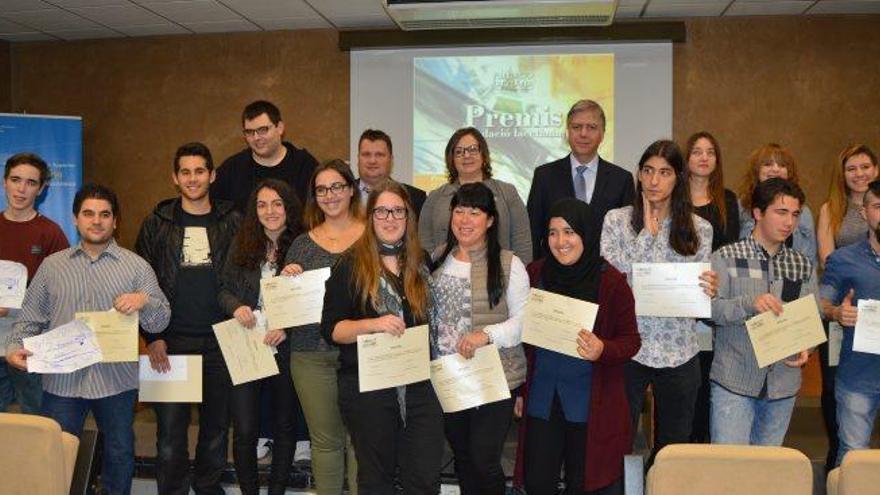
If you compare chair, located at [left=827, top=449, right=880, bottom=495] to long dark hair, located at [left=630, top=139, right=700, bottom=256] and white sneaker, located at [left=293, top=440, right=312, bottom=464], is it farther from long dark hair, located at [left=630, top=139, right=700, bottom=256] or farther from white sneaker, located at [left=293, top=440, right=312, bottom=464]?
white sneaker, located at [left=293, top=440, right=312, bottom=464]

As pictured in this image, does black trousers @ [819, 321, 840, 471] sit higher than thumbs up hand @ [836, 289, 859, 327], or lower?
lower

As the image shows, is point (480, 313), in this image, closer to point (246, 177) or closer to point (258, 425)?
point (258, 425)

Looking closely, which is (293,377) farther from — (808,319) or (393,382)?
(808,319)

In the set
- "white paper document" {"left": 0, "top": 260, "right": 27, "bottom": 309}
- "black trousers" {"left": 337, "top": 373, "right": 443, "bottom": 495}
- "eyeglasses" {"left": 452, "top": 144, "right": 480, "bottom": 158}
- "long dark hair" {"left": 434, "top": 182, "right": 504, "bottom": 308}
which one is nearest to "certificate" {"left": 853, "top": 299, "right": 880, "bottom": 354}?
"long dark hair" {"left": 434, "top": 182, "right": 504, "bottom": 308}

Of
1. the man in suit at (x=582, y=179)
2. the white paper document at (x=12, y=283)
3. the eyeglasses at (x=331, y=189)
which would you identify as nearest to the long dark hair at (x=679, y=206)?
the man in suit at (x=582, y=179)

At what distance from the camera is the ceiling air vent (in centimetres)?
503

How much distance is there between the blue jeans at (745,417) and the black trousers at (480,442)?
2.78 ft

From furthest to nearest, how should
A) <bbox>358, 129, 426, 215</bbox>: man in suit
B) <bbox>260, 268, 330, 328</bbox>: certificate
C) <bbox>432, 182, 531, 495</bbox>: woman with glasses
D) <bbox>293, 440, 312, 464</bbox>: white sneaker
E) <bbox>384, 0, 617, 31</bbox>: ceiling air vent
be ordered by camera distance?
1. <bbox>384, 0, 617, 31</bbox>: ceiling air vent
2. <bbox>358, 129, 426, 215</bbox>: man in suit
3. <bbox>293, 440, 312, 464</bbox>: white sneaker
4. <bbox>260, 268, 330, 328</bbox>: certificate
5. <bbox>432, 182, 531, 495</bbox>: woman with glasses

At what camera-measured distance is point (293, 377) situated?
3662 mm

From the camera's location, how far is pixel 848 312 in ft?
11.2

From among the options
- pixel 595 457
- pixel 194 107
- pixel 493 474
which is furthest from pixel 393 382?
pixel 194 107

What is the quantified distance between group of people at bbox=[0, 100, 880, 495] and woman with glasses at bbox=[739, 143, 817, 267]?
0.04ft

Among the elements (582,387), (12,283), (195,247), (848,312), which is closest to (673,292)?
(582,387)

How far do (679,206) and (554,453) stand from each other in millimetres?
1146
